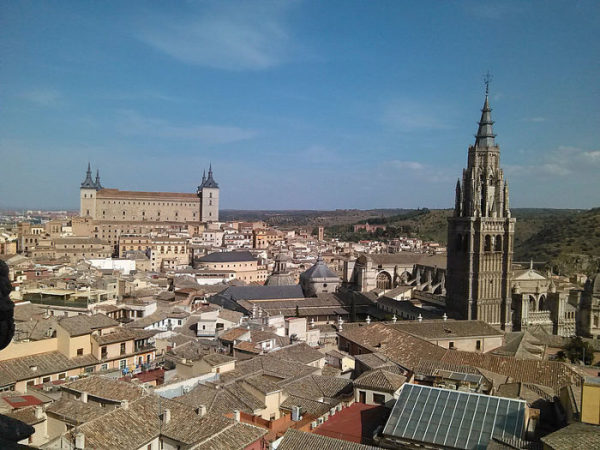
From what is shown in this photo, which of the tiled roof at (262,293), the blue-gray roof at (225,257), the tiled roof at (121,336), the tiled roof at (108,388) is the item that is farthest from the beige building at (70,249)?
the tiled roof at (108,388)

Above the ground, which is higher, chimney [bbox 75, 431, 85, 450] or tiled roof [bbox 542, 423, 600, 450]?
tiled roof [bbox 542, 423, 600, 450]

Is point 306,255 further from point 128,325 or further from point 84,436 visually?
point 84,436

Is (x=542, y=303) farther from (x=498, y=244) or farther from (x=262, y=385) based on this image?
(x=262, y=385)

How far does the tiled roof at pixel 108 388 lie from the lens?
47.1 feet

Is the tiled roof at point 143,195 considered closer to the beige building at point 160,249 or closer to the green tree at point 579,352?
the beige building at point 160,249

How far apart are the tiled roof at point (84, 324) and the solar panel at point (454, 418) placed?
12982 mm

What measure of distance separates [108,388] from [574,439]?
11.8 meters

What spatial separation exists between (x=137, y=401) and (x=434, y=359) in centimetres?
1155

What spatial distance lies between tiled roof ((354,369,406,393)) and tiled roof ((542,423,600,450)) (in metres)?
4.91

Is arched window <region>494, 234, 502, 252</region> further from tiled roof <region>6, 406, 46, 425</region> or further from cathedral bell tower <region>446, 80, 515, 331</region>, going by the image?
tiled roof <region>6, 406, 46, 425</region>

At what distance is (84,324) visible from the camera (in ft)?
68.1

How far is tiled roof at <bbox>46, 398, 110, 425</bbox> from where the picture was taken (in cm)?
1323

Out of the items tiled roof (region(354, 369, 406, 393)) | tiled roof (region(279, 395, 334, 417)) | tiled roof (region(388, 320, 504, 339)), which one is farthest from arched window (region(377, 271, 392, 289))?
tiled roof (region(279, 395, 334, 417))

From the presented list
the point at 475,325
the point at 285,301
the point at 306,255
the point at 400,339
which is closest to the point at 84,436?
the point at 400,339
